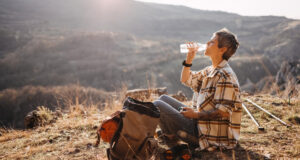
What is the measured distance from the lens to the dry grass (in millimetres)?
2293

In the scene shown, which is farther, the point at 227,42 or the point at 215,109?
the point at 227,42

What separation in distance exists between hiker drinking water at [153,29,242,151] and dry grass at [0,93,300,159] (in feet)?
0.66

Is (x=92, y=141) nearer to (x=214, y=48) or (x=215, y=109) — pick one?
(x=215, y=109)

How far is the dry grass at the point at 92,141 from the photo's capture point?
229 cm

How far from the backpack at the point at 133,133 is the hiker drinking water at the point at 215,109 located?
35cm

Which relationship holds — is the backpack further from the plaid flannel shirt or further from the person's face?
the person's face

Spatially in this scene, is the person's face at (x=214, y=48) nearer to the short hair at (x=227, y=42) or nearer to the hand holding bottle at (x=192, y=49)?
the short hair at (x=227, y=42)

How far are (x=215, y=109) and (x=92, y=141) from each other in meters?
2.02

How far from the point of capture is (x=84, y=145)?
9.48 feet

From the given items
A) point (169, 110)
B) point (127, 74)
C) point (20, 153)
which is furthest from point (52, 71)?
point (169, 110)

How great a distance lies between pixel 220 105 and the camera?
1738 mm

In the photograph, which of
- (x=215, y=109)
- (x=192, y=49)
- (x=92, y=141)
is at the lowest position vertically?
(x=92, y=141)

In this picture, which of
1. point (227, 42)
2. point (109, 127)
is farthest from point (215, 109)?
point (109, 127)

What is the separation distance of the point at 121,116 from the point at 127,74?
68.4ft
